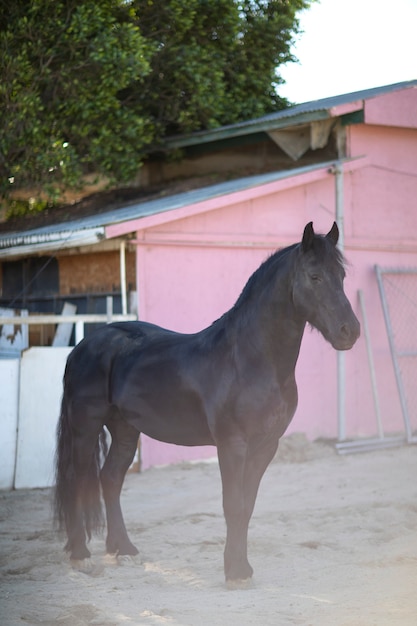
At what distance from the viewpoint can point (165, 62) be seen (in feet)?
46.0

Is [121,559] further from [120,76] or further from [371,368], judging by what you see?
[120,76]

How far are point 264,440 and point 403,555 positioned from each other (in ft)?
4.44

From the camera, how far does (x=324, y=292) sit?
4754 millimetres

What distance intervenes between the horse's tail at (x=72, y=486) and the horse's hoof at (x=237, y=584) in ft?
4.32

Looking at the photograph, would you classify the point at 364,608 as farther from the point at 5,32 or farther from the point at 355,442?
the point at 5,32

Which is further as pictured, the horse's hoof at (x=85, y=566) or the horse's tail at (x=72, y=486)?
the horse's tail at (x=72, y=486)

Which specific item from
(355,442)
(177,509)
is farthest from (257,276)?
(355,442)

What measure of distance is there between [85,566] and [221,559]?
92 cm

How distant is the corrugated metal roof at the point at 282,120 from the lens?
35.8 ft

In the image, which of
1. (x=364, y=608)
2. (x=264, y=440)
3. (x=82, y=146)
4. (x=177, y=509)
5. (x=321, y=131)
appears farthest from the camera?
(x=82, y=146)

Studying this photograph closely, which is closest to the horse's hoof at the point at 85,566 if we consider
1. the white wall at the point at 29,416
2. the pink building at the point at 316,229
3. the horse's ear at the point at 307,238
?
the horse's ear at the point at 307,238

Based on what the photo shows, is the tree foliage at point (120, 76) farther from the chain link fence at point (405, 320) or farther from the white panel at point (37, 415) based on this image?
the chain link fence at point (405, 320)

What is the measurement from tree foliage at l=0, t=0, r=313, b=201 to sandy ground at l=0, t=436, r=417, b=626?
18.7 feet

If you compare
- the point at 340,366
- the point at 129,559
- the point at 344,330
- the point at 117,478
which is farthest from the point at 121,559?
the point at 340,366
